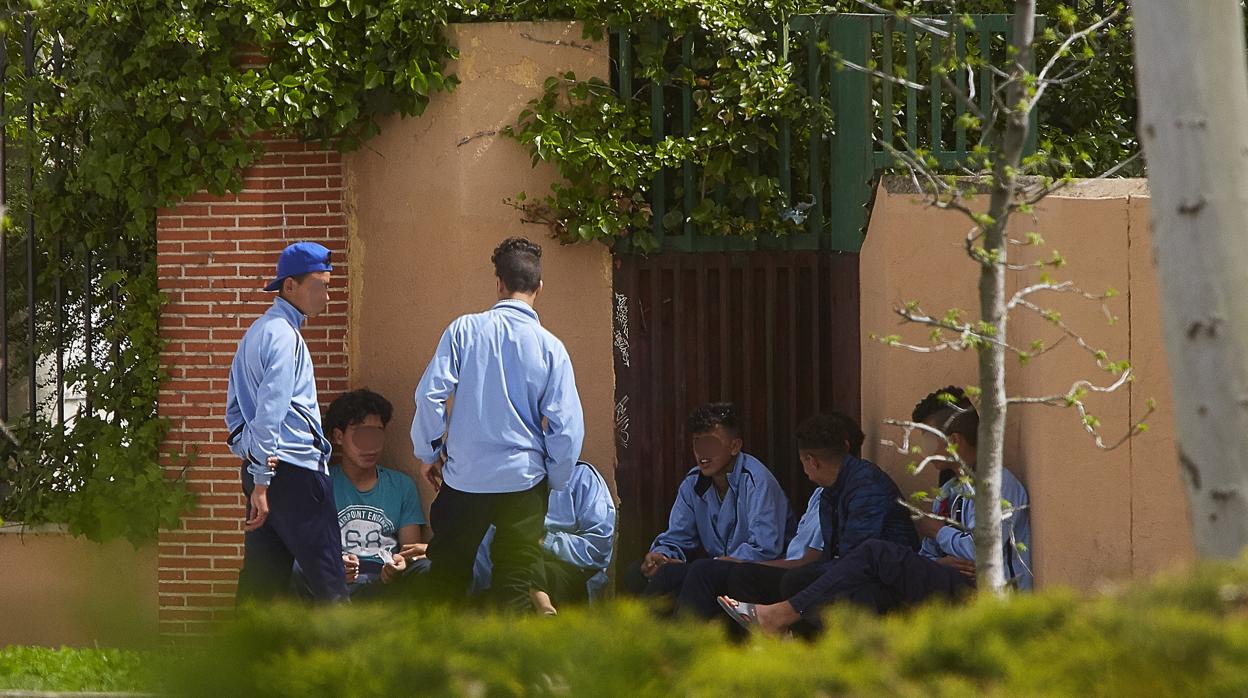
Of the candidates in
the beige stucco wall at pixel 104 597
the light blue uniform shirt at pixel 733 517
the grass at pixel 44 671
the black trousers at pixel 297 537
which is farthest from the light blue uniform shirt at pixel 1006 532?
the beige stucco wall at pixel 104 597

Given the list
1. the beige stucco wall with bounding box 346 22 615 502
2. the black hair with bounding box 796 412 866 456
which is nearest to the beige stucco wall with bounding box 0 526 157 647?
the black hair with bounding box 796 412 866 456

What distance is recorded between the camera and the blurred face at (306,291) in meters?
5.54

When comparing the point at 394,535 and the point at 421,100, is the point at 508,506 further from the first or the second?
the point at 421,100

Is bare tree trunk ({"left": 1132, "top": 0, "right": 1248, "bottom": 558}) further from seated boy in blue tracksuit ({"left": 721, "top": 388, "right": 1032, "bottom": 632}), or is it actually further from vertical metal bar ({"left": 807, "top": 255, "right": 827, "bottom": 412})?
vertical metal bar ({"left": 807, "top": 255, "right": 827, "bottom": 412})

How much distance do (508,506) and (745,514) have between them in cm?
114

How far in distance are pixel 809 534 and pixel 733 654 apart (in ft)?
12.5

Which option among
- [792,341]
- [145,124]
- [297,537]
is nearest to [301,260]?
[297,537]

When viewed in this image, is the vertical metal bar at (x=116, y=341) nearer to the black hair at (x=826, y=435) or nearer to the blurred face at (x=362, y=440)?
the blurred face at (x=362, y=440)

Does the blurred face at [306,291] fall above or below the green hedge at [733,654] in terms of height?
above

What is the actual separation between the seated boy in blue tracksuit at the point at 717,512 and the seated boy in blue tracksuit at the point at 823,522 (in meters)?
0.17

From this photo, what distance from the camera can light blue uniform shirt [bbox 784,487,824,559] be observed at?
5.75 meters

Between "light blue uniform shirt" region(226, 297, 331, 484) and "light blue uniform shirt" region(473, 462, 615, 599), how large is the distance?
1.07 meters

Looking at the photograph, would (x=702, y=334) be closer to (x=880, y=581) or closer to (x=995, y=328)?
(x=880, y=581)

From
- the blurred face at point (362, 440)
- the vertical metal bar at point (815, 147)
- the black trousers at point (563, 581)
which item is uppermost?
the vertical metal bar at point (815, 147)
